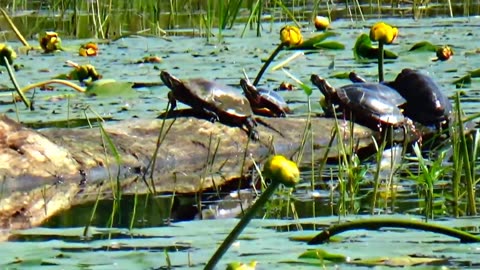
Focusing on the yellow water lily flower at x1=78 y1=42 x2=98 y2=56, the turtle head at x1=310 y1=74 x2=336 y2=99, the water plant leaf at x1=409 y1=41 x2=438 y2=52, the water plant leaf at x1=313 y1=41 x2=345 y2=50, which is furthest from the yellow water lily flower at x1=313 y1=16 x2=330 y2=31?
the turtle head at x1=310 y1=74 x2=336 y2=99

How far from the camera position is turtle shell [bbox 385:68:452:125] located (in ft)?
18.1

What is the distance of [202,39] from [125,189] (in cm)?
410

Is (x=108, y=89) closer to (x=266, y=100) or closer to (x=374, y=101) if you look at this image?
(x=266, y=100)

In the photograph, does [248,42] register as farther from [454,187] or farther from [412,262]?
[412,262]

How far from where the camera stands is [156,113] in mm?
5309

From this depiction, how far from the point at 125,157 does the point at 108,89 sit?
1303 mm

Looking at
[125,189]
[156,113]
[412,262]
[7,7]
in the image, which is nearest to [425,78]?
[156,113]

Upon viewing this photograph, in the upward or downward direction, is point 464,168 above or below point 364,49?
above

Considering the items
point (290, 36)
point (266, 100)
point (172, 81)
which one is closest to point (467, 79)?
point (266, 100)

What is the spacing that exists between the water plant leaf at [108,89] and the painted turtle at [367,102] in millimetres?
902

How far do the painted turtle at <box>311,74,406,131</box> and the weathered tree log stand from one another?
0.30m

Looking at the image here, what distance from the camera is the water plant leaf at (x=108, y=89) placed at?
222 inches

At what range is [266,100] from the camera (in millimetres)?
5332

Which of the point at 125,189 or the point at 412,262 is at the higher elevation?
the point at 412,262
